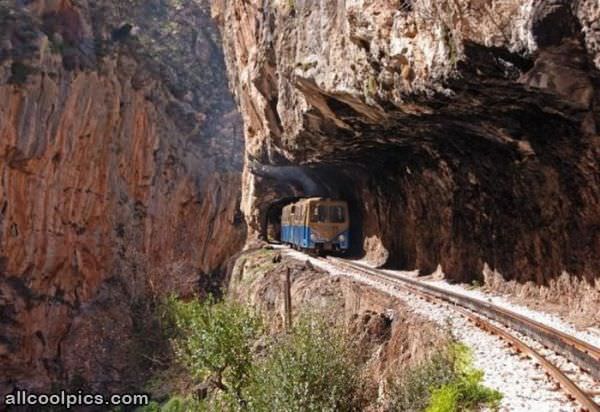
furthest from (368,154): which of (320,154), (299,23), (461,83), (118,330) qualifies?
(118,330)

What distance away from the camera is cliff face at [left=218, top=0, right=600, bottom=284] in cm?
880

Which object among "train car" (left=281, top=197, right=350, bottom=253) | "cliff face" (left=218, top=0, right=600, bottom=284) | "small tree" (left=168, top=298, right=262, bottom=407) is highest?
"cliff face" (left=218, top=0, right=600, bottom=284)

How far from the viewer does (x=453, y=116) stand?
1302 cm

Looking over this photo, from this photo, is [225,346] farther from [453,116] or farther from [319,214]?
[319,214]

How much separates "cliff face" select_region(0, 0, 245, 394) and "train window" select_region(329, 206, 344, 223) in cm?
1372

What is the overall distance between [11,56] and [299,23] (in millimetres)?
24954

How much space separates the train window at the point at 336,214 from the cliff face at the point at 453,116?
199 cm

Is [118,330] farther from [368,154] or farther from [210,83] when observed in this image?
[210,83]

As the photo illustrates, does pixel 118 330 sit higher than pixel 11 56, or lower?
lower

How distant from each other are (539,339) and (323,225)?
56.2 ft

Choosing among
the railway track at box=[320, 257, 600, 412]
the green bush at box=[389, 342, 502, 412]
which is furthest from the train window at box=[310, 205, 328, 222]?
the green bush at box=[389, 342, 502, 412]

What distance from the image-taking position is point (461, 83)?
10297 millimetres

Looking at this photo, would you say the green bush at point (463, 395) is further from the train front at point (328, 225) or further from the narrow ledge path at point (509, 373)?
the train front at point (328, 225)

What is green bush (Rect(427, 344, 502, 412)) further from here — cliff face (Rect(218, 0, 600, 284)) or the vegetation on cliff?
cliff face (Rect(218, 0, 600, 284))
